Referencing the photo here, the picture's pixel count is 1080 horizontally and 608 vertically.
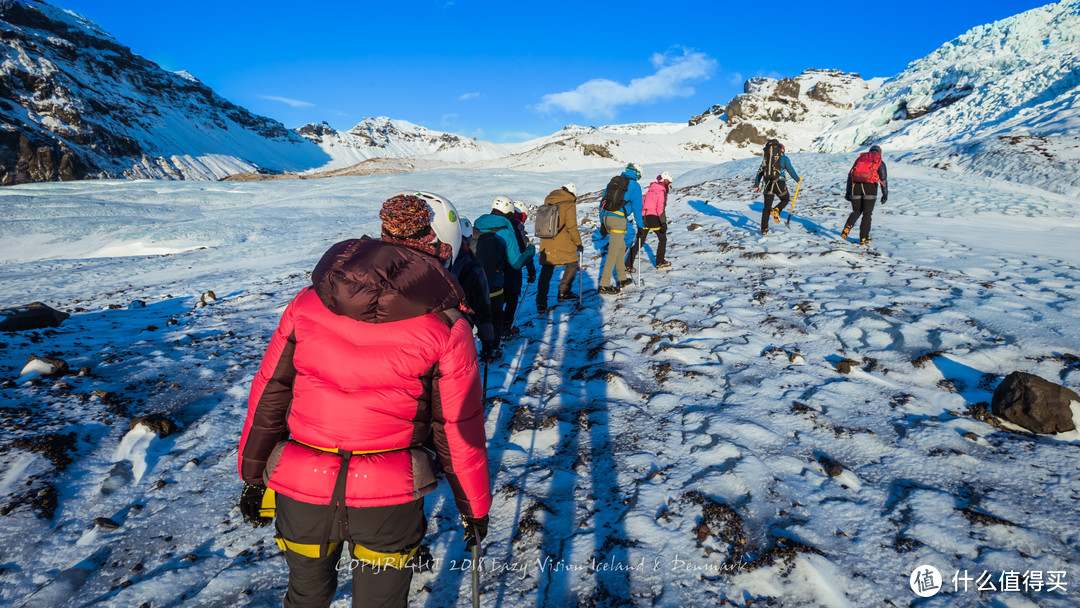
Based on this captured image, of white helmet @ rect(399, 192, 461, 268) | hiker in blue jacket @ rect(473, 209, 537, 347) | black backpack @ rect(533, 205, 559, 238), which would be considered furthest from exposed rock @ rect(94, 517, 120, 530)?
black backpack @ rect(533, 205, 559, 238)

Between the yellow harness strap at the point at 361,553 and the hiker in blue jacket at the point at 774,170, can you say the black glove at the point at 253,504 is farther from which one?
the hiker in blue jacket at the point at 774,170

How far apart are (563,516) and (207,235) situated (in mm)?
18233

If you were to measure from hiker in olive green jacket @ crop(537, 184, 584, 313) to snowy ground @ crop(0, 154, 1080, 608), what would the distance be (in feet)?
2.41

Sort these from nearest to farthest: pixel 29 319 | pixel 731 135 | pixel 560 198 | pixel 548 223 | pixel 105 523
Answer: pixel 105 523 < pixel 29 319 < pixel 548 223 < pixel 560 198 < pixel 731 135

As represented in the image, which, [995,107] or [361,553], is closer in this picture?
[361,553]

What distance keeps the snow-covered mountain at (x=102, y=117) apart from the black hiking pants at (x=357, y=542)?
65107mm

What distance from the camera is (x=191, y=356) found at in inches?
235

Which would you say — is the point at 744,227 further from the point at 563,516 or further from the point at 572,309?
the point at 563,516

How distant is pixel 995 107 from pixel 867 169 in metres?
25.1

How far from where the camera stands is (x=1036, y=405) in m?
3.64

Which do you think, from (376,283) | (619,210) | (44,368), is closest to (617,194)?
(619,210)

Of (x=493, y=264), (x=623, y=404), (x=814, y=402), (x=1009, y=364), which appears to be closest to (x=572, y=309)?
(x=493, y=264)

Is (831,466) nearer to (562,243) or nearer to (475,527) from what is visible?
(475,527)

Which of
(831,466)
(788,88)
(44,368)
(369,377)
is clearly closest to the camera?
(369,377)
